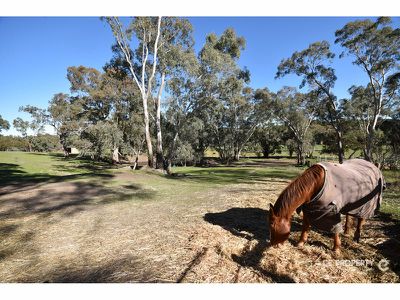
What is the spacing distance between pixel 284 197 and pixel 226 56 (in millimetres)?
21085

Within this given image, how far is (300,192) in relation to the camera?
14.0ft

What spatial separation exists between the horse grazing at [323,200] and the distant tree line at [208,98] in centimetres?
1787

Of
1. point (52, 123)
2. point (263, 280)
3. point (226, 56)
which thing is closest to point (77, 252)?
point (263, 280)

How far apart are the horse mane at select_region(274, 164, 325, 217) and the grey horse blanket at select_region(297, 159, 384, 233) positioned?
113 millimetres

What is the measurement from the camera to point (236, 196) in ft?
31.7

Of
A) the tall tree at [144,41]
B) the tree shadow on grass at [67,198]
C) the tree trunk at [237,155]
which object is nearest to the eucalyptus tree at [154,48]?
the tall tree at [144,41]

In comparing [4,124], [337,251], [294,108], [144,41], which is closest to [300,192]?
[337,251]

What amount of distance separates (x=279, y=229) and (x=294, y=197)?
0.61 meters

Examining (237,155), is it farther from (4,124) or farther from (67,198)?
(4,124)

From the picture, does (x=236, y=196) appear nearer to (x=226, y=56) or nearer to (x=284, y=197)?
(x=284, y=197)

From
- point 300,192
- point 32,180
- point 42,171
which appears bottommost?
point 42,171

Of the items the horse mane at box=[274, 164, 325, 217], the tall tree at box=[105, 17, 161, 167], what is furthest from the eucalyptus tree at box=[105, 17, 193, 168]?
the horse mane at box=[274, 164, 325, 217]

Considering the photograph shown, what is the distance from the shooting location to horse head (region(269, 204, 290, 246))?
159 inches

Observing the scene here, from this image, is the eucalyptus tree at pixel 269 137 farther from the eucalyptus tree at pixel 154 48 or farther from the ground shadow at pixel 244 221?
the ground shadow at pixel 244 221
